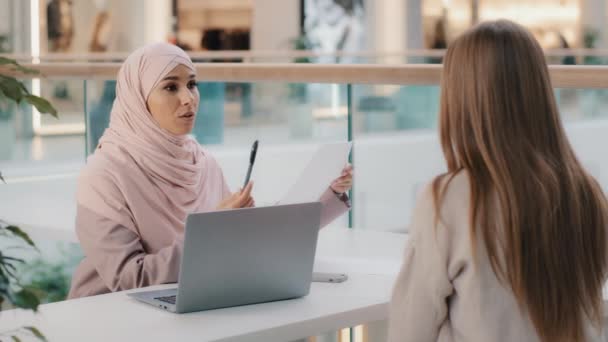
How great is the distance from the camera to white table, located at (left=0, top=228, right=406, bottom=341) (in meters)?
1.69

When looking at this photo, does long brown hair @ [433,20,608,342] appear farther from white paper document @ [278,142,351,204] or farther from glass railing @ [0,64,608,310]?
glass railing @ [0,64,608,310]

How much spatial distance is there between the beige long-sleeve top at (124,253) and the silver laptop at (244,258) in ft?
0.60

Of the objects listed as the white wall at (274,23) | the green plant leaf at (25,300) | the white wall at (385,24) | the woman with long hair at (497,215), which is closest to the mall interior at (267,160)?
the green plant leaf at (25,300)

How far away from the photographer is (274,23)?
46.6 feet

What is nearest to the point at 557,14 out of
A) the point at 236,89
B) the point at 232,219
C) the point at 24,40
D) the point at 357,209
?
the point at 24,40

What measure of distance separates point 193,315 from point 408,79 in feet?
4.59

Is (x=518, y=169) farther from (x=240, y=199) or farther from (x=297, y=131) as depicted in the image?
(x=297, y=131)

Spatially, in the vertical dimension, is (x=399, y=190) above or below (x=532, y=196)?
below

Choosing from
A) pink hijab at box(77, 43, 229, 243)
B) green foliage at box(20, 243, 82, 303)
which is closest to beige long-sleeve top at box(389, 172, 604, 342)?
pink hijab at box(77, 43, 229, 243)

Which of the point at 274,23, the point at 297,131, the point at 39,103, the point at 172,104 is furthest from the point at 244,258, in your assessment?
the point at 274,23

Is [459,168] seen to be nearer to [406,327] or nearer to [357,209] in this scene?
[406,327]

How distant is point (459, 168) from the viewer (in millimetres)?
1532

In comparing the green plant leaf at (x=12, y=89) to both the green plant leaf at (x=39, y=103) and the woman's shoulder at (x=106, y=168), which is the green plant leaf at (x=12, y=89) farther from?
the woman's shoulder at (x=106, y=168)

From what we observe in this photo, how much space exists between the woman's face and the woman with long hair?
3.32 ft
